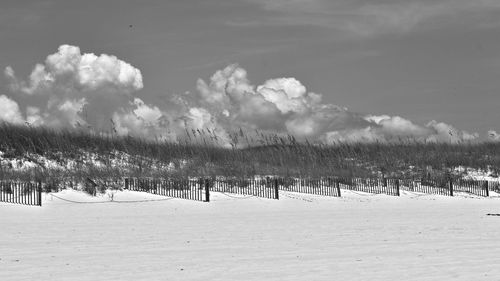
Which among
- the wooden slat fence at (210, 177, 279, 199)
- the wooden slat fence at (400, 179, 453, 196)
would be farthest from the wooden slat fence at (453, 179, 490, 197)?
the wooden slat fence at (210, 177, 279, 199)

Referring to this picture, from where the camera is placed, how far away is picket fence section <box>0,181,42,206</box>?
23703 millimetres

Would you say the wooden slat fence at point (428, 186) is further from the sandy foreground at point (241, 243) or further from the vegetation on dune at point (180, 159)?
the sandy foreground at point (241, 243)

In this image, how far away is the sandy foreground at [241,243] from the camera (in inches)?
375

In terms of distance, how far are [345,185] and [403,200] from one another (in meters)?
4.04

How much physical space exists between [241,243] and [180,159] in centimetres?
2226

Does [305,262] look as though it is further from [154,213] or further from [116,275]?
[154,213]

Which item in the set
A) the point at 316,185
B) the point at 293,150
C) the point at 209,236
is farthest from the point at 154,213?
the point at 293,150

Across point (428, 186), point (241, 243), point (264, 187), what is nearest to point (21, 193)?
point (264, 187)

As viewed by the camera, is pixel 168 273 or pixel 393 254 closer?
Answer: pixel 168 273

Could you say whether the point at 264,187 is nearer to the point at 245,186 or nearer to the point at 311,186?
the point at 245,186

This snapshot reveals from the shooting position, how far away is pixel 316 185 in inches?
1233

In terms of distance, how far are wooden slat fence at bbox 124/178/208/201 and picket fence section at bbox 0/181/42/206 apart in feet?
11.9

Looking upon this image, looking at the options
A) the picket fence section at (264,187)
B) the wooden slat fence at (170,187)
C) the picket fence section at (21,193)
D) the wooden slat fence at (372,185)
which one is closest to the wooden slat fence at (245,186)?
the picket fence section at (264,187)

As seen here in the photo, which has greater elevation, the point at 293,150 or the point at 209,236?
the point at 293,150
